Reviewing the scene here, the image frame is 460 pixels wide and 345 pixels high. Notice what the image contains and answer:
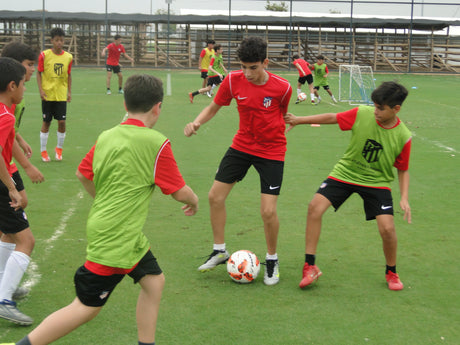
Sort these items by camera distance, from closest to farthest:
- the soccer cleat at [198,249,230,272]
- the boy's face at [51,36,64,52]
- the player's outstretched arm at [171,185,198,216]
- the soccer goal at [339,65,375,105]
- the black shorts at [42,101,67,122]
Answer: the player's outstretched arm at [171,185,198,216]
the soccer cleat at [198,249,230,272]
the boy's face at [51,36,64,52]
the black shorts at [42,101,67,122]
the soccer goal at [339,65,375,105]

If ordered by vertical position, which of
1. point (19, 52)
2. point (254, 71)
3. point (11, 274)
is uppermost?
point (19, 52)

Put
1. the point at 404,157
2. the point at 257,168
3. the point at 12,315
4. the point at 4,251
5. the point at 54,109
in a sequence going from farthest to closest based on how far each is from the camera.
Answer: the point at 54,109 < the point at 257,168 < the point at 404,157 < the point at 4,251 < the point at 12,315

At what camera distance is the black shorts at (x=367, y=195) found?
5.13m

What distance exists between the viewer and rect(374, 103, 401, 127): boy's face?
16.2 feet

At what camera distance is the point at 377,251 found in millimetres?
6125

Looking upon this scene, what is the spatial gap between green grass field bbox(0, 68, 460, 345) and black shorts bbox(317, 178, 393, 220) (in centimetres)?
69

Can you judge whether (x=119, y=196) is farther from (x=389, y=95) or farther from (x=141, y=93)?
(x=389, y=95)

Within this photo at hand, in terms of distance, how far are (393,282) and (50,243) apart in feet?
11.5

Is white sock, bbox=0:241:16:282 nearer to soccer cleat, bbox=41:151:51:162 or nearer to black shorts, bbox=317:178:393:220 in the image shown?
black shorts, bbox=317:178:393:220

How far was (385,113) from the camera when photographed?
4949mm

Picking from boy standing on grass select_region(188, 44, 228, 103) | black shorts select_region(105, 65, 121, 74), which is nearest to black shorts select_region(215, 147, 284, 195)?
boy standing on grass select_region(188, 44, 228, 103)

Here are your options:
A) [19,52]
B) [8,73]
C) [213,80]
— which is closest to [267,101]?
[8,73]

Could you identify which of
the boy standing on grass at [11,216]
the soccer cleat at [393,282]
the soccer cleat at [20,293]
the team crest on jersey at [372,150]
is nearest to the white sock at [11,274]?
the boy standing on grass at [11,216]

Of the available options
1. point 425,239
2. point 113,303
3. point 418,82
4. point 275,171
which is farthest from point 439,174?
point 418,82
